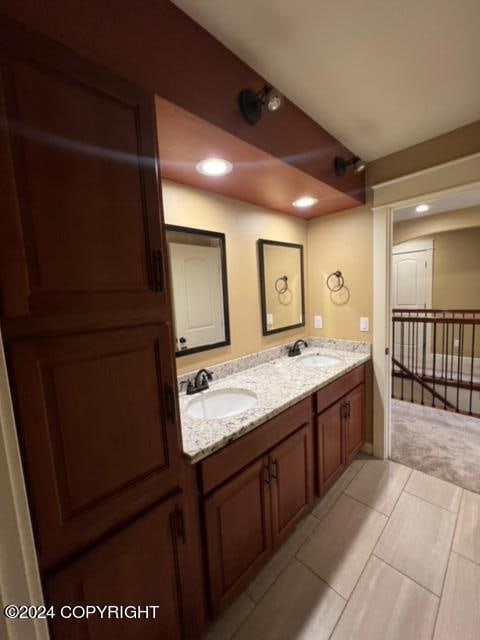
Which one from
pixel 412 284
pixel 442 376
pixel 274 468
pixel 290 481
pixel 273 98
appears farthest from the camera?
pixel 412 284

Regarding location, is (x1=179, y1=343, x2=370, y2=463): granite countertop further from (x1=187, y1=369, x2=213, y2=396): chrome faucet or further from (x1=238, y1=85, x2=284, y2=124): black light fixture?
(x1=238, y1=85, x2=284, y2=124): black light fixture

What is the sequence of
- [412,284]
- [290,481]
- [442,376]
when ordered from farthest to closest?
[412,284] → [442,376] → [290,481]

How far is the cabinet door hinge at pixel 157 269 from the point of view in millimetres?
838

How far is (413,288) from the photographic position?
16.3 ft

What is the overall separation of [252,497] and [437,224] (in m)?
4.93

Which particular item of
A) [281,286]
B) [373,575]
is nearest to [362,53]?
[281,286]

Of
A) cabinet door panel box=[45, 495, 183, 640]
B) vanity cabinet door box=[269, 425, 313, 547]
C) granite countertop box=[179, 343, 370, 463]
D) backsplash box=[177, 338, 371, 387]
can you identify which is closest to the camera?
cabinet door panel box=[45, 495, 183, 640]

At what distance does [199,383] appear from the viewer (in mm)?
1641

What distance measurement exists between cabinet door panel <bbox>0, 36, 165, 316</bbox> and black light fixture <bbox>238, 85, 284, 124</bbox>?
1.63 feet

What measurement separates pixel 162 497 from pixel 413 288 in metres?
5.51

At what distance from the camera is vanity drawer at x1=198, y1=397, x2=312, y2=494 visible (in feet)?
3.50

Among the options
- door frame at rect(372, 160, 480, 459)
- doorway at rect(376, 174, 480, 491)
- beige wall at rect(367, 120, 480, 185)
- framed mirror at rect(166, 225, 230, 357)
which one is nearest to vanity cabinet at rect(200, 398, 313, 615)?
framed mirror at rect(166, 225, 230, 357)

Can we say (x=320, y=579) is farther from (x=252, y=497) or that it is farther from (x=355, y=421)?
(x=355, y=421)

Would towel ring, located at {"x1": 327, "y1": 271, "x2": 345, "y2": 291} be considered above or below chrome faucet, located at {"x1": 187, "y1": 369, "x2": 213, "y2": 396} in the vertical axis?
above
